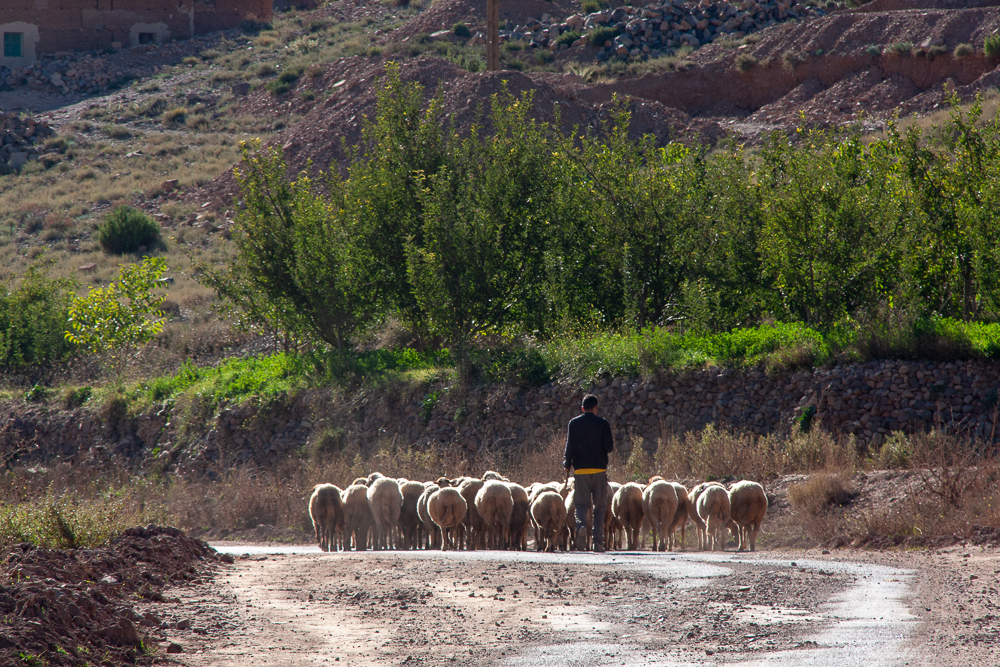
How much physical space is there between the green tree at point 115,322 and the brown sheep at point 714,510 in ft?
75.7

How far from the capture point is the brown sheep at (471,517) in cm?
1571

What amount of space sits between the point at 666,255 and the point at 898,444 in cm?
895

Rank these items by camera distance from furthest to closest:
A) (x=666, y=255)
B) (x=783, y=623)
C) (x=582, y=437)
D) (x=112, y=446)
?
(x=112, y=446)
(x=666, y=255)
(x=582, y=437)
(x=783, y=623)

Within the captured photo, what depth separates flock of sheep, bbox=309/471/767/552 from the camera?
14.7 m

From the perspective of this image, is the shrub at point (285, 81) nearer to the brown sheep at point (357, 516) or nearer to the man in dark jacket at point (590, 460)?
the brown sheep at point (357, 516)

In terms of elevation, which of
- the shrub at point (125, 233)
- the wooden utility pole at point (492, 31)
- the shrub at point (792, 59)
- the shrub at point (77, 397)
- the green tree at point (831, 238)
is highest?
the shrub at point (792, 59)

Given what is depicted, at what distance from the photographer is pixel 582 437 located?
14453 millimetres

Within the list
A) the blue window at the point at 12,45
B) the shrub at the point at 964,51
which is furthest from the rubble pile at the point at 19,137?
the shrub at the point at 964,51

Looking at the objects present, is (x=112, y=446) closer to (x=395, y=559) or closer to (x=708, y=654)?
(x=395, y=559)

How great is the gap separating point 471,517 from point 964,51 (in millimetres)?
44010

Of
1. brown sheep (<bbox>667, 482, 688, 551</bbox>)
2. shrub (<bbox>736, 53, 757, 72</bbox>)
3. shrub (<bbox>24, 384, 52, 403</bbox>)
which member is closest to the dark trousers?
brown sheep (<bbox>667, 482, 688, 551</bbox>)

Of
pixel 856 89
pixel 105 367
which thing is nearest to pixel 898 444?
pixel 105 367

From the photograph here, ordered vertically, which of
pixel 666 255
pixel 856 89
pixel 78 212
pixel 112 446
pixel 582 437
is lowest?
pixel 112 446

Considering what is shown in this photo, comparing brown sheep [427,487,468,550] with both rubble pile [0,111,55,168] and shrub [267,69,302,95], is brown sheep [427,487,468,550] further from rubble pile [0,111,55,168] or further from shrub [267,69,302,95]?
shrub [267,69,302,95]
